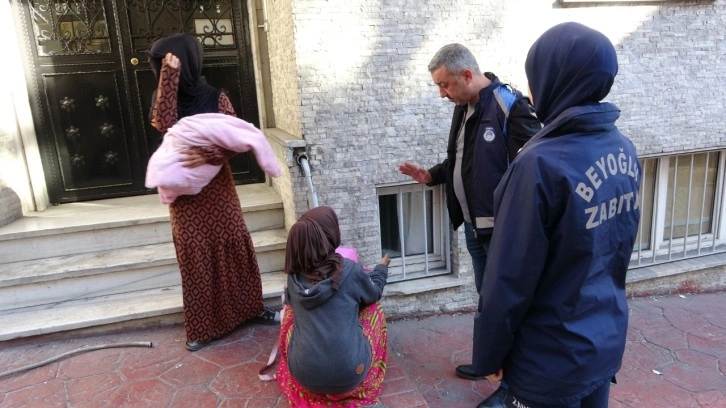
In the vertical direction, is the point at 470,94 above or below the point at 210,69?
below

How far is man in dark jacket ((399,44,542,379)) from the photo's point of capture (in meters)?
2.54

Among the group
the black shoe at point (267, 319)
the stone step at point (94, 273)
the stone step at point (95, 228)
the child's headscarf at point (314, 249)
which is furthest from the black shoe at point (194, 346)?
the child's headscarf at point (314, 249)

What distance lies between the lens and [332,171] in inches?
139

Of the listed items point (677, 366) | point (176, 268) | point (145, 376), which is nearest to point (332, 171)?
point (176, 268)

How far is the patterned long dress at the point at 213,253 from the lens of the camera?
304 centimetres

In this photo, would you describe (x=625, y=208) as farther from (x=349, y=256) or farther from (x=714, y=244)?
(x=714, y=244)

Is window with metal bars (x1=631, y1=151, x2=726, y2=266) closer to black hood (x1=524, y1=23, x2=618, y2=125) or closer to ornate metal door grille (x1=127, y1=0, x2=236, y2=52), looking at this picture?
black hood (x1=524, y1=23, x2=618, y2=125)

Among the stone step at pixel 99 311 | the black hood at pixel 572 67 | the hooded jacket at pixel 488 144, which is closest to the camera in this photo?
the black hood at pixel 572 67

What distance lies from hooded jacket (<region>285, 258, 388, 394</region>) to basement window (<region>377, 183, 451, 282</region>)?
61.4 inches

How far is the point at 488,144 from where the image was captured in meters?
2.60

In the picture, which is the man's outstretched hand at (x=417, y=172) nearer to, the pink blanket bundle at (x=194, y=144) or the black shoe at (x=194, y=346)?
the pink blanket bundle at (x=194, y=144)

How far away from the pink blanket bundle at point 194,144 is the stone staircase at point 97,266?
3.48 feet

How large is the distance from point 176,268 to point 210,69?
2052mm

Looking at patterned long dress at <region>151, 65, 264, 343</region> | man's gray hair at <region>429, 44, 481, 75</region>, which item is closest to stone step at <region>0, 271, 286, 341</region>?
patterned long dress at <region>151, 65, 264, 343</region>
